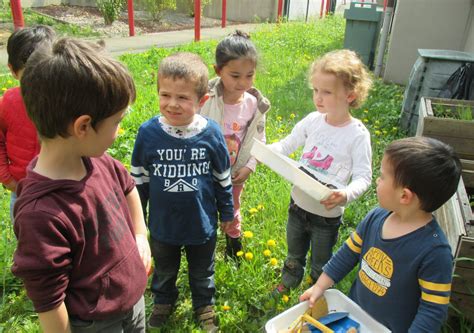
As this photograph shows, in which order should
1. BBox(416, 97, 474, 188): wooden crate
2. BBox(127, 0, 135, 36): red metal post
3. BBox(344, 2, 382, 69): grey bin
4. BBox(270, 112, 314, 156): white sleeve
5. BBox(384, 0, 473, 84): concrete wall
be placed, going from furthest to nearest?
BBox(127, 0, 135, 36): red metal post → BBox(344, 2, 382, 69): grey bin → BBox(384, 0, 473, 84): concrete wall → BBox(416, 97, 474, 188): wooden crate → BBox(270, 112, 314, 156): white sleeve

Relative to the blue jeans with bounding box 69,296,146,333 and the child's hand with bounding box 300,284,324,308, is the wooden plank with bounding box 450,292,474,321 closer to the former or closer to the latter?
the child's hand with bounding box 300,284,324,308

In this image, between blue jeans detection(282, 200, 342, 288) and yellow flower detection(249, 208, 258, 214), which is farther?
yellow flower detection(249, 208, 258, 214)

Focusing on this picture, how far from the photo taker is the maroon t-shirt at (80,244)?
3.70ft

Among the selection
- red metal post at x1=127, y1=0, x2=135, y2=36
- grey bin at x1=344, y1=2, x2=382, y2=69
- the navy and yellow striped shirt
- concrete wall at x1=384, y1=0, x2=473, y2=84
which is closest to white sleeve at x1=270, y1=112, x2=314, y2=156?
the navy and yellow striped shirt

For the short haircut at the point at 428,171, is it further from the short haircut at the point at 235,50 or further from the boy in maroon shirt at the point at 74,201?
the short haircut at the point at 235,50

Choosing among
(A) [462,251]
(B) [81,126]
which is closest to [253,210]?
(A) [462,251]

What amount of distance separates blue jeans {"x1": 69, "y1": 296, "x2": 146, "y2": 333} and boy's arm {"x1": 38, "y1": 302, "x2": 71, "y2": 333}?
0.35 feet

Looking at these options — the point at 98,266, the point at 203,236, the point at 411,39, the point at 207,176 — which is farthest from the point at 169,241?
the point at 411,39

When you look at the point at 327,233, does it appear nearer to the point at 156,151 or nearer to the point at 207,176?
the point at 207,176

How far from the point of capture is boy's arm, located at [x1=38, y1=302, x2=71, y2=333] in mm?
1205

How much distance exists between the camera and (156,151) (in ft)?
6.41

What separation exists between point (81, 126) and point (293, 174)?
0.97 meters

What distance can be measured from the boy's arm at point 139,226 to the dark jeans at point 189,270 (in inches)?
18.9

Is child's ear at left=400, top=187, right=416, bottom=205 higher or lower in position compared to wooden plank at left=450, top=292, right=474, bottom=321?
higher
